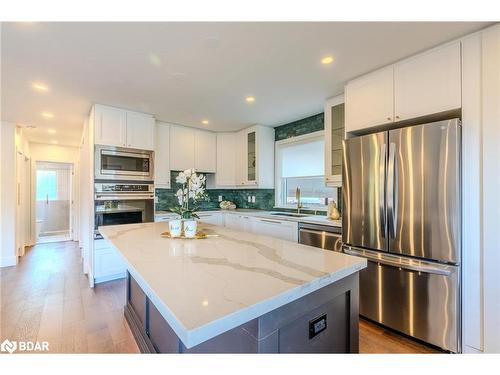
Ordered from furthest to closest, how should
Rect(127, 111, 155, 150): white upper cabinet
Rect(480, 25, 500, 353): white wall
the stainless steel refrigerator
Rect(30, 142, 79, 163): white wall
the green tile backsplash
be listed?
Rect(30, 142, 79, 163): white wall, the green tile backsplash, Rect(127, 111, 155, 150): white upper cabinet, the stainless steel refrigerator, Rect(480, 25, 500, 353): white wall

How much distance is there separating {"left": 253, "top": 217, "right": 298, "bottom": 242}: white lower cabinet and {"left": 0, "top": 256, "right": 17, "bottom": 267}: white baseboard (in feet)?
13.2

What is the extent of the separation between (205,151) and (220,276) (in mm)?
3821

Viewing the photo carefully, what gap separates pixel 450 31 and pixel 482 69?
0.36 metres

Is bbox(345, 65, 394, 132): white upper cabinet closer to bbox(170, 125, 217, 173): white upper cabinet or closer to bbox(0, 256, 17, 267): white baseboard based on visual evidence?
bbox(170, 125, 217, 173): white upper cabinet

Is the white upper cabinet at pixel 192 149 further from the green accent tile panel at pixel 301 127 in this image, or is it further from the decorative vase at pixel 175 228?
the decorative vase at pixel 175 228

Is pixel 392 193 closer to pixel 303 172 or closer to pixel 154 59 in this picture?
pixel 303 172

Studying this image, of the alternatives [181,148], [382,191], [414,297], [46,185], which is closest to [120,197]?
[181,148]

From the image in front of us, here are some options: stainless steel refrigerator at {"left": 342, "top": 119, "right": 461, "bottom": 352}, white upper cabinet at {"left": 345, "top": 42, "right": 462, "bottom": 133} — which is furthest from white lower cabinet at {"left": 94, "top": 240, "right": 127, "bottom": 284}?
white upper cabinet at {"left": 345, "top": 42, "right": 462, "bottom": 133}

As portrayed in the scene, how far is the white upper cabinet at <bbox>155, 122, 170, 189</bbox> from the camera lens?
3.99 metres

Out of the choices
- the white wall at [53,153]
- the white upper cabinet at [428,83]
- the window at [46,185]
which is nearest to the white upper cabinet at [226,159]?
the white upper cabinet at [428,83]

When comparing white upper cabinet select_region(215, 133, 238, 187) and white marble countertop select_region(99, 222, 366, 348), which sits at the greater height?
white upper cabinet select_region(215, 133, 238, 187)

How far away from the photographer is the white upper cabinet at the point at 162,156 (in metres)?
3.99

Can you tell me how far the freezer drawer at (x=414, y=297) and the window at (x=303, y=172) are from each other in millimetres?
1420
